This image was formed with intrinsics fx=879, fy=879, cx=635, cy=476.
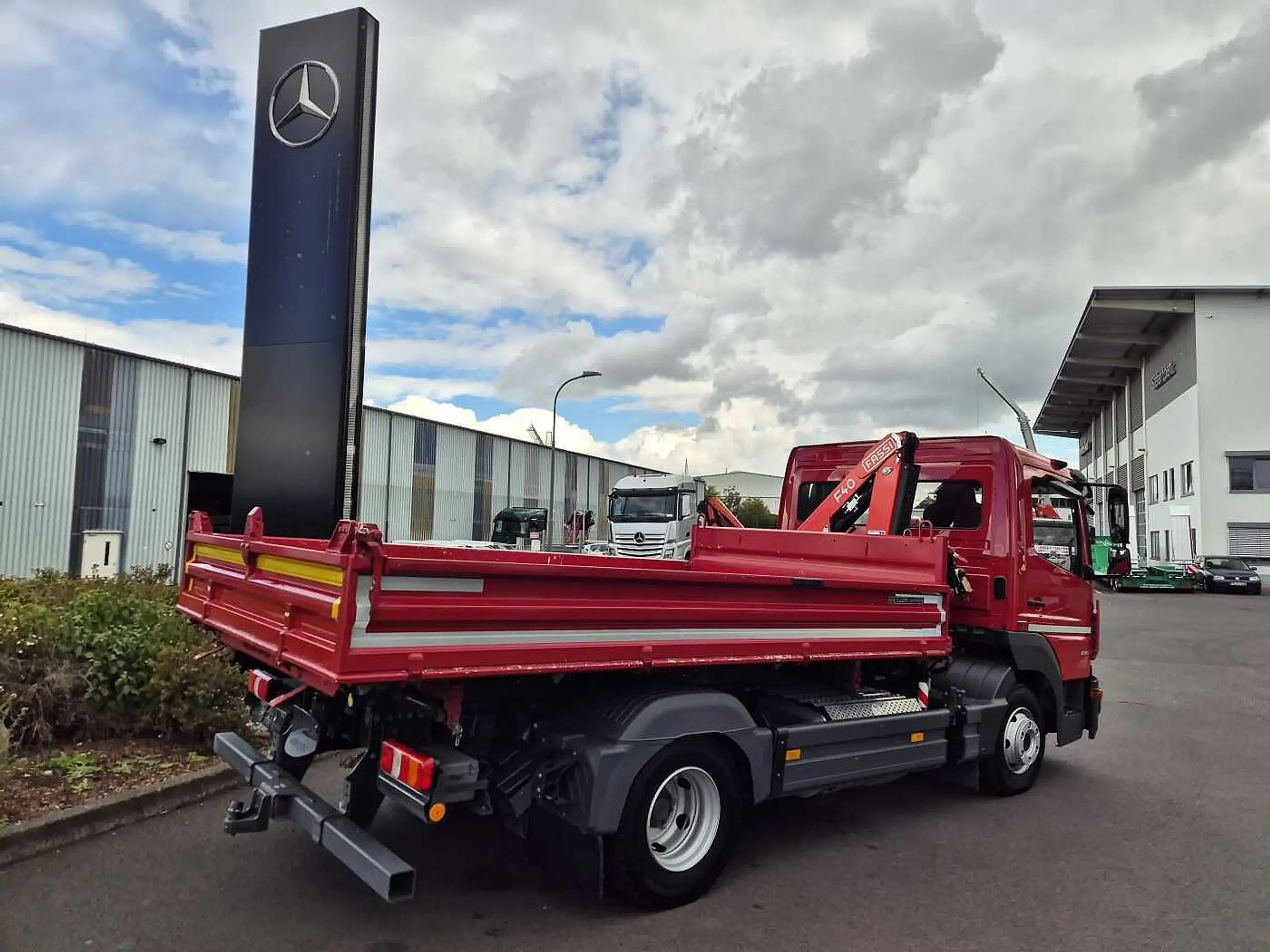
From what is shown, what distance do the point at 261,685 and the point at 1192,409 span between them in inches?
1823

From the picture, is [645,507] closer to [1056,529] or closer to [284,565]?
[1056,529]

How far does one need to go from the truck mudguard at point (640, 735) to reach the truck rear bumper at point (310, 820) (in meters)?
0.82

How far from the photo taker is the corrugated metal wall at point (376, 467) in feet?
116

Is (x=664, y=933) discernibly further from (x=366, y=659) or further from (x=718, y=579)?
(x=366, y=659)

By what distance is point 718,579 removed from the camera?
165 inches

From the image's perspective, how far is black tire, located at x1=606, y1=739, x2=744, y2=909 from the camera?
3881mm

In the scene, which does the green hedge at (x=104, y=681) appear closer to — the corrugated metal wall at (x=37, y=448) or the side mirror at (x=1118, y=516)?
the side mirror at (x=1118, y=516)

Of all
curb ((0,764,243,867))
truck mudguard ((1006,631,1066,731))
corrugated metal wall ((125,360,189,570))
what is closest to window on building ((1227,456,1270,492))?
truck mudguard ((1006,631,1066,731))

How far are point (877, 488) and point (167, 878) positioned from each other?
15.8ft

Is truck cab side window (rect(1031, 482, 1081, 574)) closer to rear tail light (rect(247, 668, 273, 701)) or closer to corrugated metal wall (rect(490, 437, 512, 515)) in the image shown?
rear tail light (rect(247, 668, 273, 701))

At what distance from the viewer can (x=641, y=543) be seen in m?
26.4

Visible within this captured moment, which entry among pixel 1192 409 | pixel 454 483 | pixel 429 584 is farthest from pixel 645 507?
pixel 1192 409

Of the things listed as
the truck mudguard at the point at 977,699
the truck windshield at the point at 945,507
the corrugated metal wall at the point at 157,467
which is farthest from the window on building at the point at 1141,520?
the truck mudguard at the point at 977,699

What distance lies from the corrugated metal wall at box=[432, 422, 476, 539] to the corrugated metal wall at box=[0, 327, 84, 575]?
1762 centimetres
